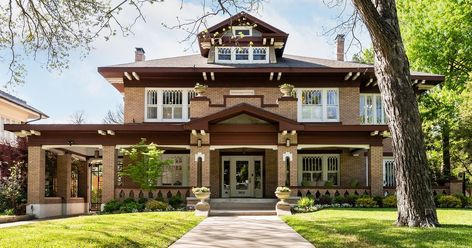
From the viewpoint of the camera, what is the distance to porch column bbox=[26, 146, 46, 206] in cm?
2456

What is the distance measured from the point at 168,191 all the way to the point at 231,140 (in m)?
3.68

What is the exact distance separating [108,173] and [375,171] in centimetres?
1225

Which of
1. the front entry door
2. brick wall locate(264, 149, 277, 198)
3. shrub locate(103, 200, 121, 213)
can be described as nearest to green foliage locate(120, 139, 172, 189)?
shrub locate(103, 200, 121, 213)

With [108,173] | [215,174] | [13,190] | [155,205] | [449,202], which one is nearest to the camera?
[155,205]

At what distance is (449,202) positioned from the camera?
80.2ft

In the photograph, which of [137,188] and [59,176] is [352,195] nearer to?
[137,188]

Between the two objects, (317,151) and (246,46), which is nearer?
(317,151)

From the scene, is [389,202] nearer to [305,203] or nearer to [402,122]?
[305,203]

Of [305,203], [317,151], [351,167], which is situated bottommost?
[305,203]

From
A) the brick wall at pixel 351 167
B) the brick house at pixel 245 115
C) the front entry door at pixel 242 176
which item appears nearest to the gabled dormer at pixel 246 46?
the brick house at pixel 245 115

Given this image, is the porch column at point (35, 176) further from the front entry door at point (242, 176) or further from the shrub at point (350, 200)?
the shrub at point (350, 200)

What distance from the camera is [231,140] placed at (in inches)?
982

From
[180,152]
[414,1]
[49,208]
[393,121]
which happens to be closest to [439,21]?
[414,1]

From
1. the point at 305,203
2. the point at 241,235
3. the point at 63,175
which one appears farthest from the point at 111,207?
the point at 241,235
